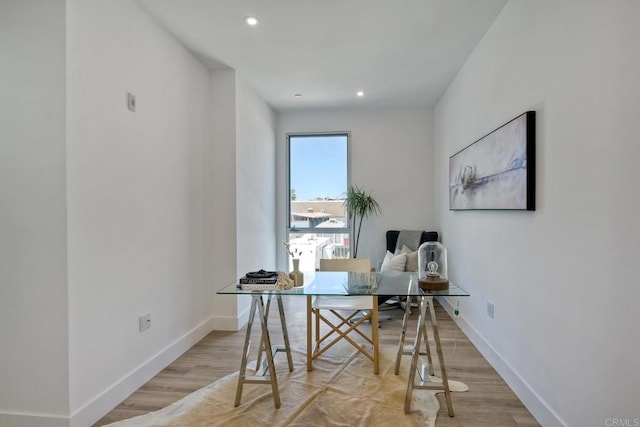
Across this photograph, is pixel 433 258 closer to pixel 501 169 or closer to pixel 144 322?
pixel 501 169

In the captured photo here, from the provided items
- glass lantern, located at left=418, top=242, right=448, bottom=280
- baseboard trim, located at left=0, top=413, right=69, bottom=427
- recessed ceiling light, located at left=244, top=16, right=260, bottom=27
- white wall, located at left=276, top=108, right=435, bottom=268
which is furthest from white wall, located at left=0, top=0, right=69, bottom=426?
white wall, located at left=276, top=108, right=435, bottom=268

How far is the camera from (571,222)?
1.63 meters

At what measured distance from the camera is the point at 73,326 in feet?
6.01

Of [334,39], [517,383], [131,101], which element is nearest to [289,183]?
[334,39]

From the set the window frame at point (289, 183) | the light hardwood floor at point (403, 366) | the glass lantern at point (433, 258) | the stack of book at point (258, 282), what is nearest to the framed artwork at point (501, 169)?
the glass lantern at point (433, 258)

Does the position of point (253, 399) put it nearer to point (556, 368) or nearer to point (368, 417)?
point (368, 417)

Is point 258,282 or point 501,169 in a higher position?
point 501,169

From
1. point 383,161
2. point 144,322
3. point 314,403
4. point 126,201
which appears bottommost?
point 314,403

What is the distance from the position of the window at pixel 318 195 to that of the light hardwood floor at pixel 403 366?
5.44 ft

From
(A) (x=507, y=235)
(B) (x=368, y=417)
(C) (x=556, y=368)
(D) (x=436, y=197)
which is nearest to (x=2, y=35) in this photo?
(B) (x=368, y=417)

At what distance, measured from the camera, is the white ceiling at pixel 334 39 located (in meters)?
2.40

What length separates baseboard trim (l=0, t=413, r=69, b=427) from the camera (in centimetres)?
180

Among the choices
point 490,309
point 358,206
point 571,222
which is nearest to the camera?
point 571,222

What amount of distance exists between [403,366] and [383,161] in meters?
3.14
